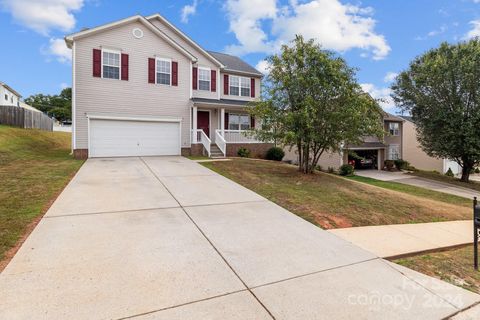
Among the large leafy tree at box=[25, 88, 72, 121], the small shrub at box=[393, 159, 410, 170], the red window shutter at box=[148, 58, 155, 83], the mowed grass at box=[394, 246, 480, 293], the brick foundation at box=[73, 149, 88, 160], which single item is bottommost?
the mowed grass at box=[394, 246, 480, 293]

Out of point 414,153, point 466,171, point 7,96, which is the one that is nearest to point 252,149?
point 466,171

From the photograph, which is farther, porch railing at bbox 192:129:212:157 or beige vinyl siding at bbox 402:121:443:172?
beige vinyl siding at bbox 402:121:443:172

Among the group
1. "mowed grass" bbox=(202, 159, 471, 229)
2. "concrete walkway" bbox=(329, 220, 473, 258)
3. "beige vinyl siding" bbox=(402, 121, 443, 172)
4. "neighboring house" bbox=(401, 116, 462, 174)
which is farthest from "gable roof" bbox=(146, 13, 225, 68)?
"beige vinyl siding" bbox=(402, 121, 443, 172)

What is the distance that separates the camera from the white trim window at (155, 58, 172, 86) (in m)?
16.0

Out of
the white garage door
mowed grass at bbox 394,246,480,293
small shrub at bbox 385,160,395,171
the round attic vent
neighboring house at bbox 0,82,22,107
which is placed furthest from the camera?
neighboring house at bbox 0,82,22,107

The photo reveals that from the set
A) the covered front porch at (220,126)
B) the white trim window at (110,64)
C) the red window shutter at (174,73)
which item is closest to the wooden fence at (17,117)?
the white trim window at (110,64)

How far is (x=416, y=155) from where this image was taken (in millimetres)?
29578

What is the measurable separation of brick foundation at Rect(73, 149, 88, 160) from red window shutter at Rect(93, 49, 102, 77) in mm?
4092

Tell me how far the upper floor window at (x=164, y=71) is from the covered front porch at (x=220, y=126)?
6.76 feet

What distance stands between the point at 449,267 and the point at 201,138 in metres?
14.5

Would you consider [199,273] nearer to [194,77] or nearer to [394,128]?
[194,77]

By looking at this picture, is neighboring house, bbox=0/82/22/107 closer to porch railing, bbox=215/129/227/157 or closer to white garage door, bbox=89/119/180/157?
white garage door, bbox=89/119/180/157

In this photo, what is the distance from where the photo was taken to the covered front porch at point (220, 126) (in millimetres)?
16631

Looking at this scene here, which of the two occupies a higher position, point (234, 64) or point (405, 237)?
point (234, 64)
